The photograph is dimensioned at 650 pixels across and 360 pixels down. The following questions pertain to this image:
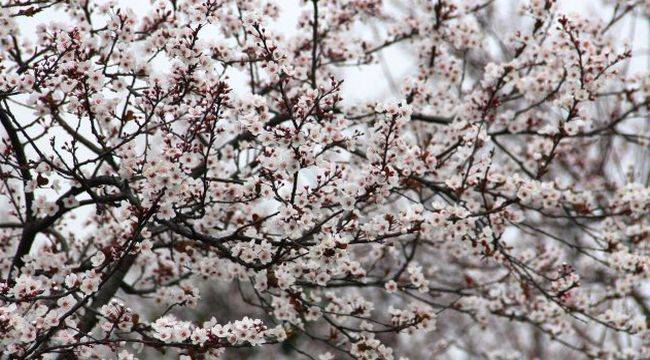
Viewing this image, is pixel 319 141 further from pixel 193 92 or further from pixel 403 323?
pixel 403 323

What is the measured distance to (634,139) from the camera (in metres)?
6.88

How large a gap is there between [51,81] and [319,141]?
1.71 metres

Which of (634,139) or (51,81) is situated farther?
(634,139)

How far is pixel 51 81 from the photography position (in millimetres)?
4047

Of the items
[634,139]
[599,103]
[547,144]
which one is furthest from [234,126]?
[599,103]

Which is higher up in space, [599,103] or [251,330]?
[599,103]

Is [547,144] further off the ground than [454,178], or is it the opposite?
[547,144]

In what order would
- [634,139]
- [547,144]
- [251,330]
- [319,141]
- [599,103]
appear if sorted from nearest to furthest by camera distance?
1. [251,330]
2. [319,141]
3. [547,144]
4. [634,139]
5. [599,103]

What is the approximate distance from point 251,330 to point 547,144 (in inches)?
145

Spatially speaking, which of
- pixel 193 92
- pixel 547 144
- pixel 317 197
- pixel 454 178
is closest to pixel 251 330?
pixel 317 197

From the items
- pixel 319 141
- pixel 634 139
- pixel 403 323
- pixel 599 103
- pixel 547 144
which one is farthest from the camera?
pixel 599 103

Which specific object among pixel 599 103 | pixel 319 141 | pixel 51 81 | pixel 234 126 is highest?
pixel 599 103

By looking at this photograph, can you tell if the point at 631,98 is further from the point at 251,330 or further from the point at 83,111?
the point at 83,111

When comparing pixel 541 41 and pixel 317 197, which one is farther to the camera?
pixel 541 41
